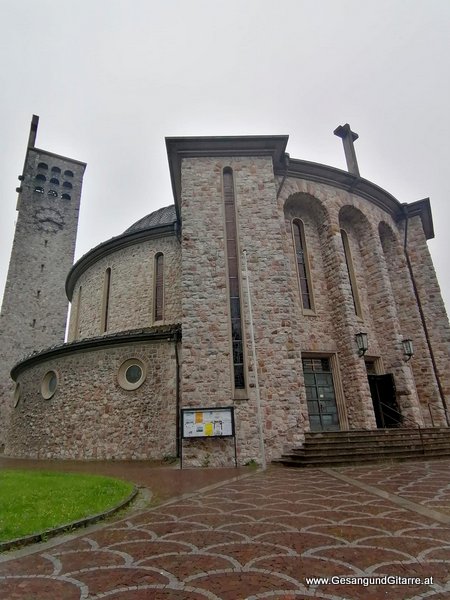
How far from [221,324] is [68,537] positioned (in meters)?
7.64

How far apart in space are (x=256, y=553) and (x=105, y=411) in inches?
392

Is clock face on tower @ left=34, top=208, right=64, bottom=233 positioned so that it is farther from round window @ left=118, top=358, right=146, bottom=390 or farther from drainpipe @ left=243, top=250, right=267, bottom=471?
drainpipe @ left=243, top=250, right=267, bottom=471

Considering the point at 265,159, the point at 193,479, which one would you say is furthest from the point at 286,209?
the point at 193,479

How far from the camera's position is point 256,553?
3148mm

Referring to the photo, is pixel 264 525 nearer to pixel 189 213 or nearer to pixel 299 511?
pixel 299 511

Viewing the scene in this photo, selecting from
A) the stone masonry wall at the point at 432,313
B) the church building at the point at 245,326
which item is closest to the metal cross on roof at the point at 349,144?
the church building at the point at 245,326

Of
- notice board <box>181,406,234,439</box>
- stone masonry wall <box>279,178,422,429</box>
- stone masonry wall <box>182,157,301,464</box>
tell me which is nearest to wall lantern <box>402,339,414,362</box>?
stone masonry wall <box>279,178,422,429</box>

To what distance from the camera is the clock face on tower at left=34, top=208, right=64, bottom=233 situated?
1099 inches

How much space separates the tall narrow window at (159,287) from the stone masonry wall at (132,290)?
0.63 ft

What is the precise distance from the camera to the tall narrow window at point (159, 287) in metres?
15.5

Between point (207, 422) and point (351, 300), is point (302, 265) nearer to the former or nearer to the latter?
point (351, 300)

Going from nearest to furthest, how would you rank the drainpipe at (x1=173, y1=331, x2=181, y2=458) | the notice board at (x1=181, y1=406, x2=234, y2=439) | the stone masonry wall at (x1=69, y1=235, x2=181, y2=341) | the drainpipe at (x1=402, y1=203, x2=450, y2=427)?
1. the notice board at (x1=181, y1=406, x2=234, y2=439)
2. the drainpipe at (x1=173, y1=331, x2=181, y2=458)
3. the drainpipe at (x1=402, y1=203, x2=450, y2=427)
4. the stone masonry wall at (x1=69, y1=235, x2=181, y2=341)

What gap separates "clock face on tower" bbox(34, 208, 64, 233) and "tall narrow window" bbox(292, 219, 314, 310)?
2124cm

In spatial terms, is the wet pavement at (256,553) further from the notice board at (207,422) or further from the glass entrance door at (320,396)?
the glass entrance door at (320,396)
